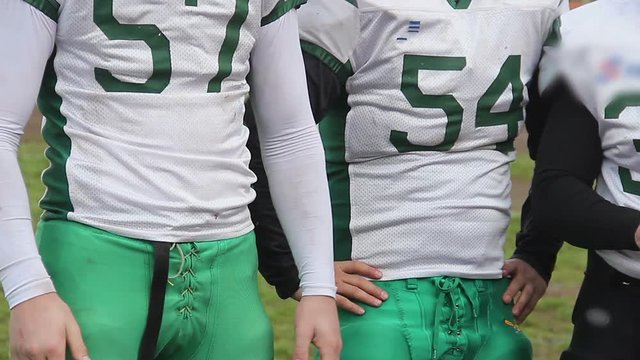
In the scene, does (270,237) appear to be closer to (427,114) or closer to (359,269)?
(359,269)

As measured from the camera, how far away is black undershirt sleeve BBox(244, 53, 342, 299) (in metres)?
2.85

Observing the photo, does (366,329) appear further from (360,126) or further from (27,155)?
(27,155)

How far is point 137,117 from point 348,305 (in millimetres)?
784

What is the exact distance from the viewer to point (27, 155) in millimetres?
8820

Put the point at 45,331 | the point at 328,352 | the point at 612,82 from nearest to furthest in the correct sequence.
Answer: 1. the point at 45,331
2. the point at 328,352
3. the point at 612,82

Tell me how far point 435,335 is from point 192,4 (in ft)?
3.04

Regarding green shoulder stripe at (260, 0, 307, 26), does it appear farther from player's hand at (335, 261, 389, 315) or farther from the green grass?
the green grass

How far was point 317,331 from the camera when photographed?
2.48 meters

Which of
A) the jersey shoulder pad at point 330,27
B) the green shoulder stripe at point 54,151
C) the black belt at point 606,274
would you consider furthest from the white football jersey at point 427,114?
the green shoulder stripe at point 54,151

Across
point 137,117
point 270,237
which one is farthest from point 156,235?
point 270,237

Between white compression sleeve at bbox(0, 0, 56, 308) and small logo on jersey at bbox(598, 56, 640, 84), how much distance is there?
1.31 metres

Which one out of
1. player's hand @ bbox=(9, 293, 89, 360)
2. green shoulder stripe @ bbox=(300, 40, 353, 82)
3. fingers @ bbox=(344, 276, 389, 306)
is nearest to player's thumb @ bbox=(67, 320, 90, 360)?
player's hand @ bbox=(9, 293, 89, 360)

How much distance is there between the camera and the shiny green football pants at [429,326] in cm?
278

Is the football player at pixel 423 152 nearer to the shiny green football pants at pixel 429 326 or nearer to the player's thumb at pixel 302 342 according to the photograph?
the shiny green football pants at pixel 429 326
